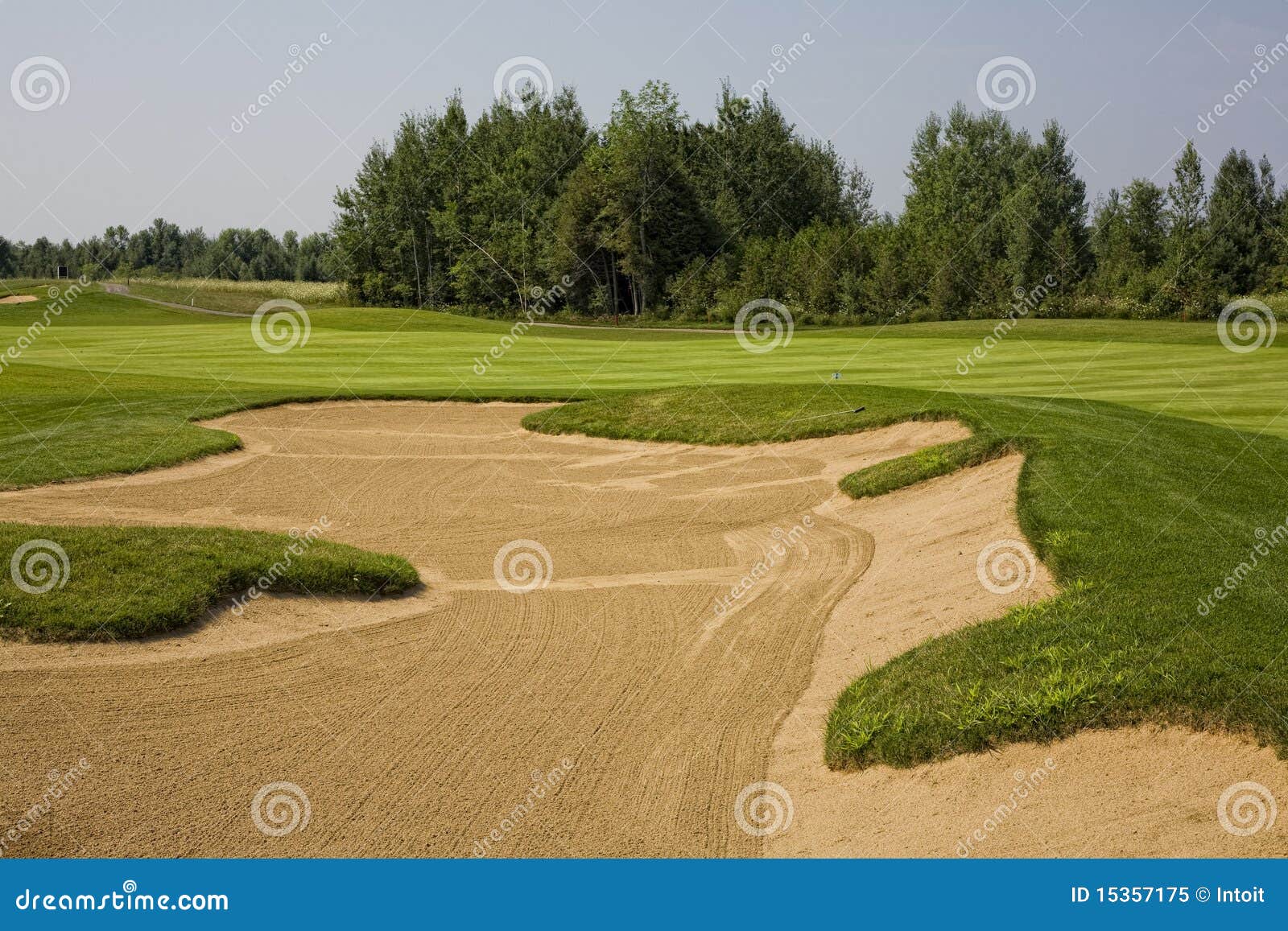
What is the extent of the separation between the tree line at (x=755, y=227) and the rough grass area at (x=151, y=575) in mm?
52530

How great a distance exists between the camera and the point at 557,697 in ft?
31.3

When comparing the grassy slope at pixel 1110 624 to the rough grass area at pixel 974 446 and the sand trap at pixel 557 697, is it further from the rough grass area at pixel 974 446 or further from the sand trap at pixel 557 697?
the sand trap at pixel 557 697

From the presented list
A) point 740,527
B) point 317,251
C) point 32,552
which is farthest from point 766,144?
point 32,552

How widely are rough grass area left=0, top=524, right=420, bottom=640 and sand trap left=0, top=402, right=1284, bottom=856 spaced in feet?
1.01

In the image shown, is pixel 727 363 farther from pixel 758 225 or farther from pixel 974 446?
pixel 758 225

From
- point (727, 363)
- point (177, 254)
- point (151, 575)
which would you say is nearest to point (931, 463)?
point (151, 575)

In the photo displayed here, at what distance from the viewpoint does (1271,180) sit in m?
59.6

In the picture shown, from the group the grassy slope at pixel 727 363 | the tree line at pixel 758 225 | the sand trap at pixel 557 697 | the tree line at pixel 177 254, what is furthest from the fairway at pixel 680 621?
the tree line at pixel 177 254

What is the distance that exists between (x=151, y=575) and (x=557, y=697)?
4838 mm

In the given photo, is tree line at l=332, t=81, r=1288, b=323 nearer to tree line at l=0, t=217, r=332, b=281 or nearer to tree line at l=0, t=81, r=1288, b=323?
tree line at l=0, t=81, r=1288, b=323

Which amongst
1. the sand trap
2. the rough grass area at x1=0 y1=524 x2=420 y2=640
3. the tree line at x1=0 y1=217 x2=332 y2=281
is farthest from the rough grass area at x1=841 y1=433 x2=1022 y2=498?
the tree line at x1=0 y1=217 x2=332 y2=281

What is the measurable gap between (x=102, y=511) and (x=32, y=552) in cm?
379

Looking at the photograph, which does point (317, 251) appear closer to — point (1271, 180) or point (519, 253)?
point (519, 253)

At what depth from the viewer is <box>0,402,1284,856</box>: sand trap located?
23.3 ft
